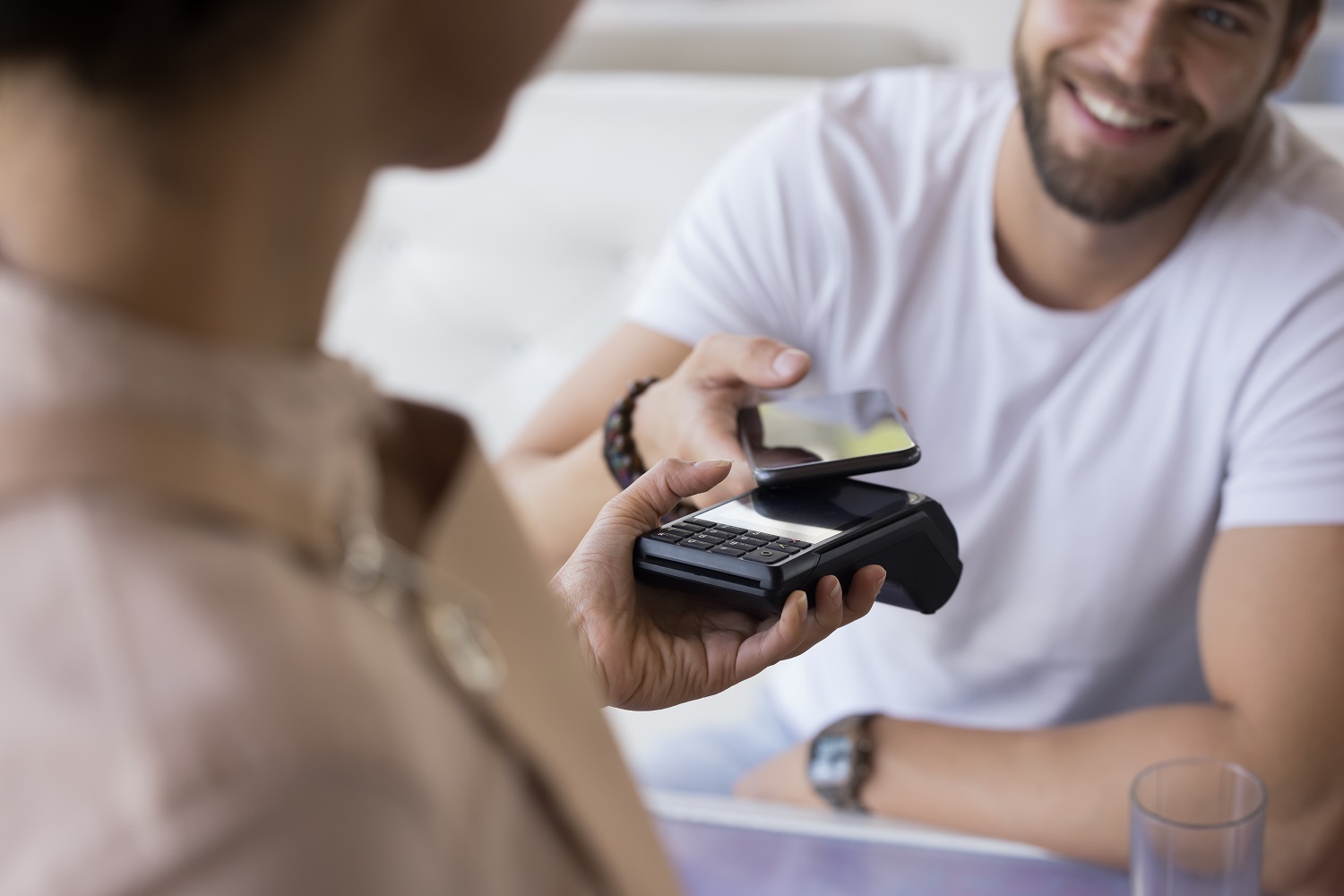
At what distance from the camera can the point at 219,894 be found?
0.72ft

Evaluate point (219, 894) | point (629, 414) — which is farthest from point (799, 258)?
point (219, 894)

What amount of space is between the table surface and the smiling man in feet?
0.16

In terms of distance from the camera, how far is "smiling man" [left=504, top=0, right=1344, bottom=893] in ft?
2.65

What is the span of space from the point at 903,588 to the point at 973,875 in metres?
0.21

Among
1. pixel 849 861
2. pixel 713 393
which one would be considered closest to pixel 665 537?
pixel 713 393

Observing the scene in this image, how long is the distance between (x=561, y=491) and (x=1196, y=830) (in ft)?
1.25

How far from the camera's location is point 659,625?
1.88 feet

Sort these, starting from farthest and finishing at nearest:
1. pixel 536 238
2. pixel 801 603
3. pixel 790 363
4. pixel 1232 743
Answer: pixel 536 238 → pixel 1232 743 → pixel 790 363 → pixel 801 603

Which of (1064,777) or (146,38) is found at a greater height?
(146,38)

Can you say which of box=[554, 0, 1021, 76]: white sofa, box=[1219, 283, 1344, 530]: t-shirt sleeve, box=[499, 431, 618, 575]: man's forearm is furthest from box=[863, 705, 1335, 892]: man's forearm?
box=[554, 0, 1021, 76]: white sofa

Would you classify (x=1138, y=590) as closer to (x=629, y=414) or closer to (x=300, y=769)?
(x=629, y=414)

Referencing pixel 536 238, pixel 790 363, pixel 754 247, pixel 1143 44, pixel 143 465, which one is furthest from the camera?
pixel 536 238

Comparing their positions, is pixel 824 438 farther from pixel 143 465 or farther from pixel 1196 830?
pixel 143 465

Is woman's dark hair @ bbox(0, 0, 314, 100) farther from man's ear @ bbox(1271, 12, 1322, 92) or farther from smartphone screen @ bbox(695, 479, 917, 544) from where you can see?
man's ear @ bbox(1271, 12, 1322, 92)
